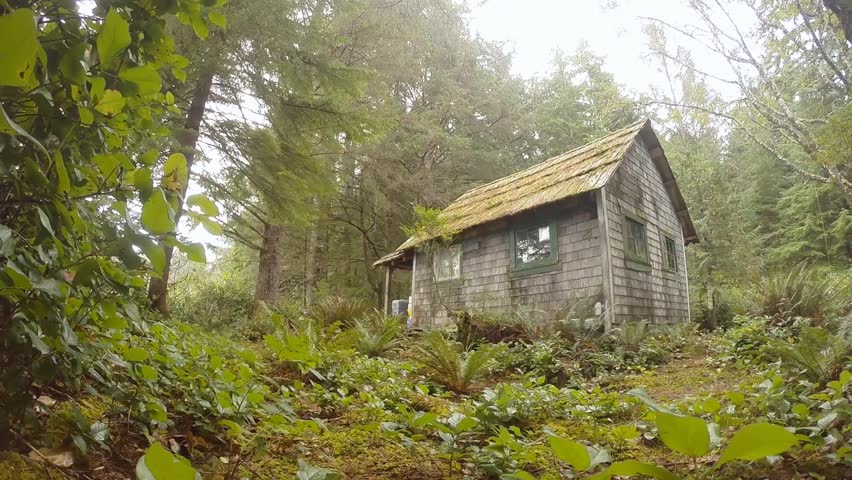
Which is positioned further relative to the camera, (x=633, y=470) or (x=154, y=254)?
(x=154, y=254)

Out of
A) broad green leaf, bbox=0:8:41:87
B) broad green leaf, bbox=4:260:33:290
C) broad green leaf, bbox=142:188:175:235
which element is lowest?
broad green leaf, bbox=4:260:33:290

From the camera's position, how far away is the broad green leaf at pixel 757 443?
820 millimetres

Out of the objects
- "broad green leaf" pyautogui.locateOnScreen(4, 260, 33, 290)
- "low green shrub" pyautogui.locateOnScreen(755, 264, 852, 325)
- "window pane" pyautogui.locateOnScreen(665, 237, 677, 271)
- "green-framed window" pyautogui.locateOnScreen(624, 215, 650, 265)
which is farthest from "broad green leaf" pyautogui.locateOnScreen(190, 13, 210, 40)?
"window pane" pyautogui.locateOnScreen(665, 237, 677, 271)

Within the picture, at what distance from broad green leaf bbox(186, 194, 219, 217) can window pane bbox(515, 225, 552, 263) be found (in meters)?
9.26

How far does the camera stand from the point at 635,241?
33.2ft

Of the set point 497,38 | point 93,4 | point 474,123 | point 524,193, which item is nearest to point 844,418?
point 93,4

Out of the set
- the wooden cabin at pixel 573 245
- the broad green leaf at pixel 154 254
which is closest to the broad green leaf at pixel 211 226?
the broad green leaf at pixel 154 254

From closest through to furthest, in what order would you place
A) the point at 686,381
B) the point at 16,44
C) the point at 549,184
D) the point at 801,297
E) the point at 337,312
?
the point at 16,44, the point at 686,381, the point at 801,297, the point at 337,312, the point at 549,184

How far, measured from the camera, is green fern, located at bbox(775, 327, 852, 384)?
122 inches

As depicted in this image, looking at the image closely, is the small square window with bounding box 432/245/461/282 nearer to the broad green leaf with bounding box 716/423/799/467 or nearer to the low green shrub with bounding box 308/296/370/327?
the low green shrub with bounding box 308/296/370/327

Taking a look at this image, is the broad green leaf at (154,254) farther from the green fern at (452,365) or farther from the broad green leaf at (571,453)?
the green fern at (452,365)

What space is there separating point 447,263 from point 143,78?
11165 mm

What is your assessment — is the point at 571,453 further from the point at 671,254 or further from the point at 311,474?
the point at 671,254

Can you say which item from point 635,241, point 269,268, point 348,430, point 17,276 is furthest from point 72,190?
point 269,268
